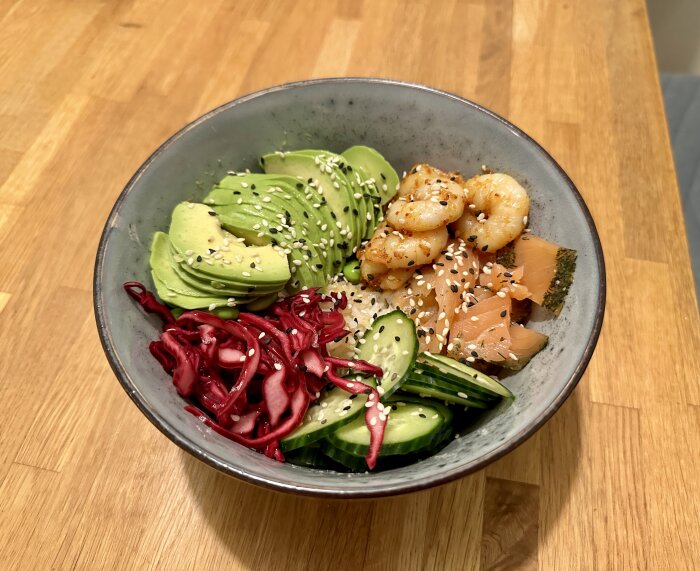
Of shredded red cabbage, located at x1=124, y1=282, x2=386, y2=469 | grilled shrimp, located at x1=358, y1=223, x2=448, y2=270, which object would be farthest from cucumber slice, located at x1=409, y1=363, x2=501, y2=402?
grilled shrimp, located at x1=358, y1=223, x2=448, y2=270

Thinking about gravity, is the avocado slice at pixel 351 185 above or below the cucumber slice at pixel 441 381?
above

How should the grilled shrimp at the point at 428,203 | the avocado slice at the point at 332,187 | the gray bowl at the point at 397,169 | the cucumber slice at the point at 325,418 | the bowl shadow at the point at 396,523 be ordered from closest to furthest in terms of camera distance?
the gray bowl at the point at 397,169, the cucumber slice at the point at 325,418, the bowl shadow at the point at 396,523, the grilled shrimp at the point at 428,203, the avocado slice at the point at 332,187

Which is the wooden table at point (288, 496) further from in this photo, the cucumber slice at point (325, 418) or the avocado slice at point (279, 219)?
the avocado slice at point (279, 219)

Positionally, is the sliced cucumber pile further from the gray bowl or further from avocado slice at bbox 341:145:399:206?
avocado slice at bbox 341:145:399:206

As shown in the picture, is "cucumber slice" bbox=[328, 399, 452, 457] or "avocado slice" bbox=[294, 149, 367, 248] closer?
"cucumber slice" bbox=[328, 399, 452, 457]

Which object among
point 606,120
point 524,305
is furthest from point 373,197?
point 606,120

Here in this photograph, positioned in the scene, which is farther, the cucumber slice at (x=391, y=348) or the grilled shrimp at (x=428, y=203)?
the grilled shrimp at (x=428, y=203)

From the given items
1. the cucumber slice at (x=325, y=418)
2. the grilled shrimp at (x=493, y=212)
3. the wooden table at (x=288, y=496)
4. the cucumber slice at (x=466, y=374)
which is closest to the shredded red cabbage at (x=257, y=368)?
the cucumber slice at (x=325, y=418)
